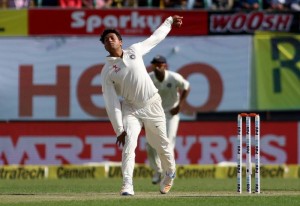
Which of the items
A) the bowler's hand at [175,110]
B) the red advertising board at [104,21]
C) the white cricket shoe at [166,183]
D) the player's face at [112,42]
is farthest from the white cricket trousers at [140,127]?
the red advertising board at [104,21]

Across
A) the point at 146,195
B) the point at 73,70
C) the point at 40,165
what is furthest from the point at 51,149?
the point at 146,195

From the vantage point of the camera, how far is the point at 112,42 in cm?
1165

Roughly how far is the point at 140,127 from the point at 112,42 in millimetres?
1052

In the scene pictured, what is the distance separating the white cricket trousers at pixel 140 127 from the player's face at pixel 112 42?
708 millimetres

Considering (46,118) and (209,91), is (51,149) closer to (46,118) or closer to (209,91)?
(46,118)

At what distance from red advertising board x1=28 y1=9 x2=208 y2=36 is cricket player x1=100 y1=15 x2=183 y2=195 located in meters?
9.87

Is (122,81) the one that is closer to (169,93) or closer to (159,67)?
(159,67)

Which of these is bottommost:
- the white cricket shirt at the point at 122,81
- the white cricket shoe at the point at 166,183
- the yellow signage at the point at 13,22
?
the yellow signage at the point at 13,22

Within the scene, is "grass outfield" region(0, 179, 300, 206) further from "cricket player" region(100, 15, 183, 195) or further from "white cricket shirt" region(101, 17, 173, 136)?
"white cricket shirt" region(101, 17, 173, 136)

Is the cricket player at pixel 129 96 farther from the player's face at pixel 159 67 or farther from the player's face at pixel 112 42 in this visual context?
the player's face at pixel 159 67

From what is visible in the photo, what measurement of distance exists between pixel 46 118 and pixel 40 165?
155cm

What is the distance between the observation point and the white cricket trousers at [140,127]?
11719 millimetres

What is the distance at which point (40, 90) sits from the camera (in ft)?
72.7

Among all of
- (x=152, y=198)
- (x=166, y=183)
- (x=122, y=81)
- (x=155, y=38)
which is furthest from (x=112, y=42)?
(x=166, y=183)
